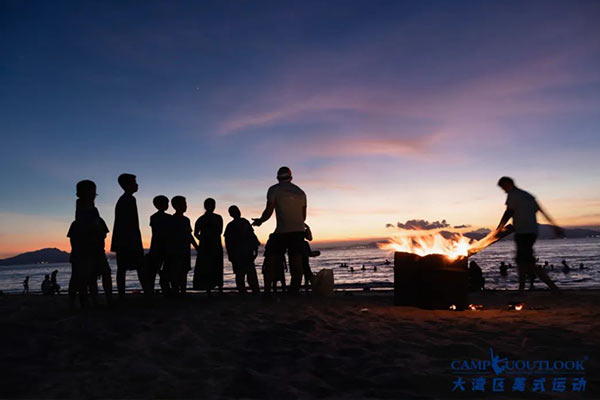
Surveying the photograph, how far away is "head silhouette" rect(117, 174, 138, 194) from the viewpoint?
7.35 meters

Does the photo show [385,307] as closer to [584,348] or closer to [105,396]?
[584,348]

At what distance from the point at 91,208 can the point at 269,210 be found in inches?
125

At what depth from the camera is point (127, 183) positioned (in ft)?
24.2

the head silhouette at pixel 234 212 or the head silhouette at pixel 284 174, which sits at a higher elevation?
the head silhouette at pixel 284 174

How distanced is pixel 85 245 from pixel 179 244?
74.4 inches

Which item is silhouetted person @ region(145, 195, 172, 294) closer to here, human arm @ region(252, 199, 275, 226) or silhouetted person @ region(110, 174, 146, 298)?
silhouetted person @ region(110, 174, 146, 298)

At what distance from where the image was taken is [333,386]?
3.19 m

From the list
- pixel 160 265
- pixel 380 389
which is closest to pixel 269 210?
pixel 160 265

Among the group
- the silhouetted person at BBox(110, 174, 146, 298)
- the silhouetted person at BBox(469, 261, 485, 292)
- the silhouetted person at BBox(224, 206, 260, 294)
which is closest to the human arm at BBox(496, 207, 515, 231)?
the silhouetted person at BBox(469, 261, 485, 292)

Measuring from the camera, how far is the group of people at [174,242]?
6.69 meters

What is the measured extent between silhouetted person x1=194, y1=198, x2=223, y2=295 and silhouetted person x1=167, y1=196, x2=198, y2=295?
0.31 meters

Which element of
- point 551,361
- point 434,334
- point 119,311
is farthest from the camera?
point 119,311

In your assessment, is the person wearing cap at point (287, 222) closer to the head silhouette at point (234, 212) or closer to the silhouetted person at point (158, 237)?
the head silhouette at point (234, 212)

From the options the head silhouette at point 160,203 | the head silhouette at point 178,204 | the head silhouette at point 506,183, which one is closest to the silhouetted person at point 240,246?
the head silhouette at point 178,204
